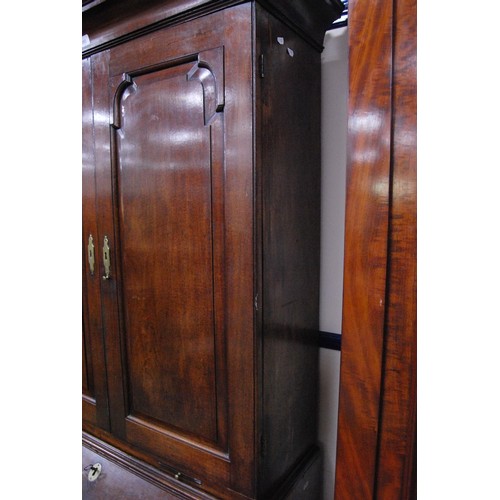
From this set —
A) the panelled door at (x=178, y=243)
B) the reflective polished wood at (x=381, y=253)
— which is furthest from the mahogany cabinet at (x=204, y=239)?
the reflective polished wood at (x=381, y=253)

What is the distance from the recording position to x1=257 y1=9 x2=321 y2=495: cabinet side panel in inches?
31.6

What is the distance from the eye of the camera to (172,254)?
889 mm

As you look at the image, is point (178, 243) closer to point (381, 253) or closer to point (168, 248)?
point (168, 248)

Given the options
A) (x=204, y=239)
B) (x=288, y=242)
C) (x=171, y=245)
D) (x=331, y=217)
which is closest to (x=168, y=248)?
(x=171, y=245)

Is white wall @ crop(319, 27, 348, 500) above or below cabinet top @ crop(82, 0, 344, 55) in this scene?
below

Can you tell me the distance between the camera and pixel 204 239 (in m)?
0.83

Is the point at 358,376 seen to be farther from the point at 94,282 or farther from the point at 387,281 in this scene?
the point at 94,282

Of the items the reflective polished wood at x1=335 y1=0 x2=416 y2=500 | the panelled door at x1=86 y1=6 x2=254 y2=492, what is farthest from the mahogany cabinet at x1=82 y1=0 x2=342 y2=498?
the reflective polished wood at x1=335 y1=0 x2=416 y2=500

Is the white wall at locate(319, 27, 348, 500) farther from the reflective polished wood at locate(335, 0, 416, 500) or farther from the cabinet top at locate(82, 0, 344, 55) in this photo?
the reflective polished wood at locate(335, 0, 416, 500)

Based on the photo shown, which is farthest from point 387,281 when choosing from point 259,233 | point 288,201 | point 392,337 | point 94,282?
point 94,282

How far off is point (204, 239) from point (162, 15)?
526 millimetres

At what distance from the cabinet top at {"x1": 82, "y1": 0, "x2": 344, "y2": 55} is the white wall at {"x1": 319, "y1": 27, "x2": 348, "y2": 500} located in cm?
8

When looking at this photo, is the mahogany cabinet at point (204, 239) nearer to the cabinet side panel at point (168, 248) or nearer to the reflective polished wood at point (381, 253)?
the cabinet side panel at point (168, 248)
